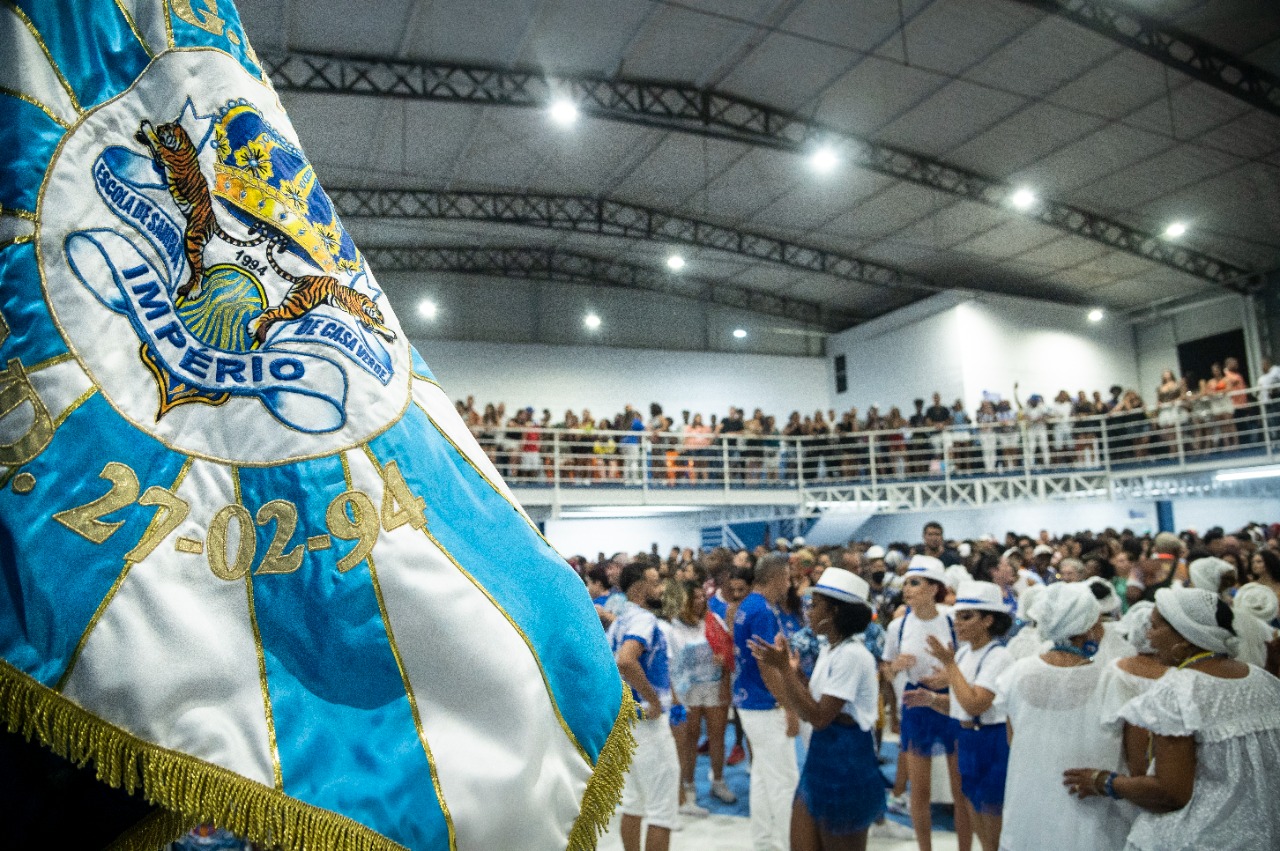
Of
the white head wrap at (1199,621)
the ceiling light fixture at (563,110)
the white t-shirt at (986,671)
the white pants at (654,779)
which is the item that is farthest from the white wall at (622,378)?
the white head wrap at (1199,621)

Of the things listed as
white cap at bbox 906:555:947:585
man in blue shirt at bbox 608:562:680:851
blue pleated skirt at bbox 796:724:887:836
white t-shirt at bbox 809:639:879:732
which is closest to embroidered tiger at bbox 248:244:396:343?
white t-shirt at bbox 809:639:879:732

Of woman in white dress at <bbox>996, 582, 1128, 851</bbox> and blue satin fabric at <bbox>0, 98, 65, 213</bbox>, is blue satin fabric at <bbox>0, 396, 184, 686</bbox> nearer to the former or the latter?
blue satin fabric at <bbox>0, 98, 65, 213</bbox>

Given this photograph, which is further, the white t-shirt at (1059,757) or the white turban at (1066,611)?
the white turban at (1066,611)

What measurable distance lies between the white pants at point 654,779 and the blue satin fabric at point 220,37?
369cm

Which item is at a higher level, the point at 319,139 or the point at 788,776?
the point at 319,139

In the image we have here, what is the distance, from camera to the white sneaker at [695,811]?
5.88 metres

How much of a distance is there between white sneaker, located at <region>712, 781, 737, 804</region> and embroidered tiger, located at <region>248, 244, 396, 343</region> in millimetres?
5638

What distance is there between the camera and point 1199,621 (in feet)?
8.80

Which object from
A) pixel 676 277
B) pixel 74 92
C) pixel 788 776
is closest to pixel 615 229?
pixel 676 277

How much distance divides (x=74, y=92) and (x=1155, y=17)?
12.8 m

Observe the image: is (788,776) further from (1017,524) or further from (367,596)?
(1017,524)

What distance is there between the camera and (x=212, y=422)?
1.14 metres

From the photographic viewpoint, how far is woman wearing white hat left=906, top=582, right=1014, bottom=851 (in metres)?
3.86

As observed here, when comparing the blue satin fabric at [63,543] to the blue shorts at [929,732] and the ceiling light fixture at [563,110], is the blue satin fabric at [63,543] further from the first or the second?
the ceiling light fixture at [563,110]
